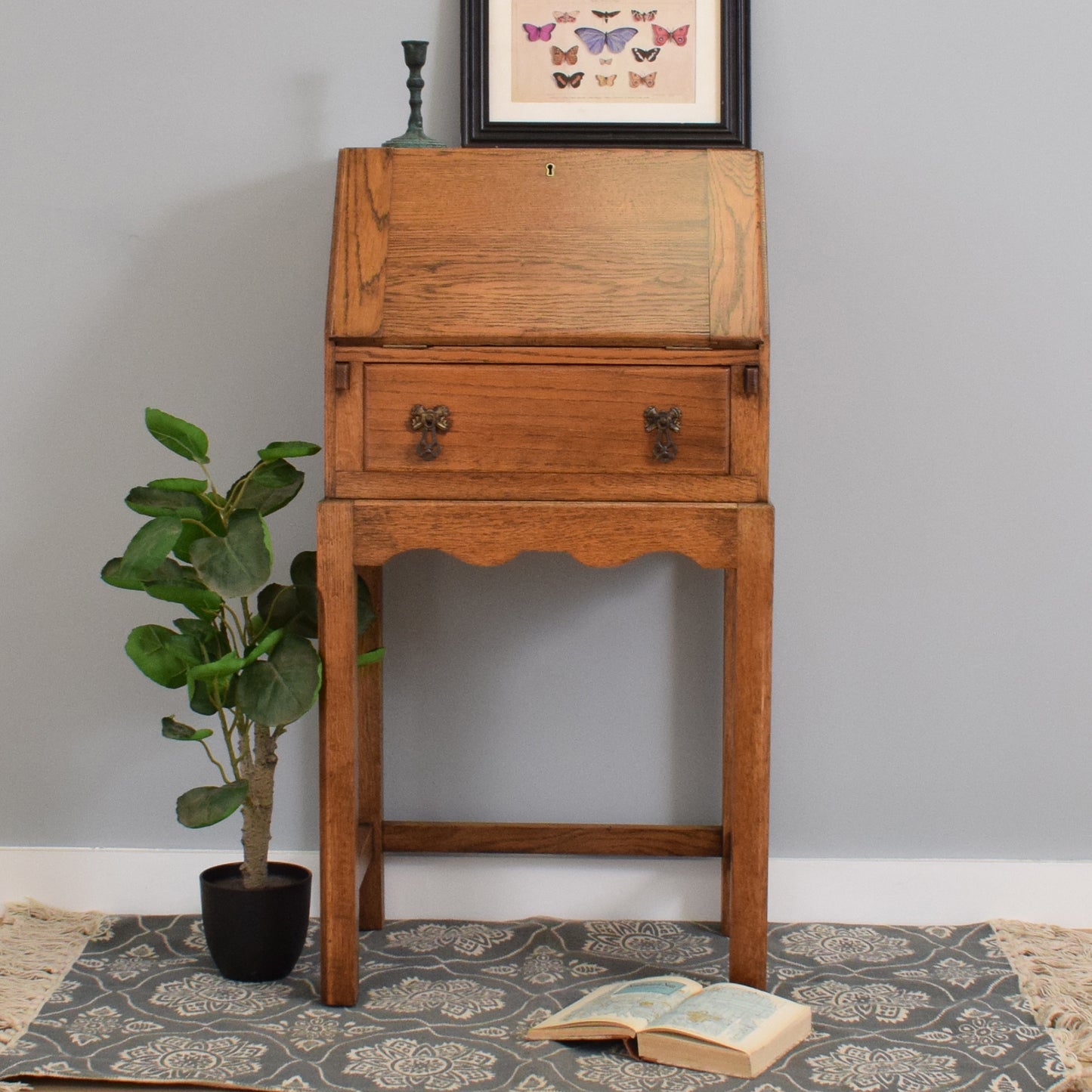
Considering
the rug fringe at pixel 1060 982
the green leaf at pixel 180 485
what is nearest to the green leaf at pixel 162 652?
the green leaf at pixel 180 485

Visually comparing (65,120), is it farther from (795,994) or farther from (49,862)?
(795,994)

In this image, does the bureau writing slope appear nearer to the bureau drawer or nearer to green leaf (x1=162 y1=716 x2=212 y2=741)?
the bureau drawer

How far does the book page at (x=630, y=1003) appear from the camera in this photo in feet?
5.44

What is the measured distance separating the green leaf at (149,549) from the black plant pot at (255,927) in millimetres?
510

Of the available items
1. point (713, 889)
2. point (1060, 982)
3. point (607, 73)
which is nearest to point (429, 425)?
point (607, 73)

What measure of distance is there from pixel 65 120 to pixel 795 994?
1.85m

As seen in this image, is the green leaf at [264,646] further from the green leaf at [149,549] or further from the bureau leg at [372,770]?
the bureau leg at [372,770]

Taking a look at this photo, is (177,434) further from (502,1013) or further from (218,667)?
(502,1013)

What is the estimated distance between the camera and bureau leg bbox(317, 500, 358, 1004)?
176 cm

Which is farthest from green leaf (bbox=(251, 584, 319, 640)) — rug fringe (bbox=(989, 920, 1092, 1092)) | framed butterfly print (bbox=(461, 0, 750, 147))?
rug fringe (bbox=(989, 920, 1092, 1092))

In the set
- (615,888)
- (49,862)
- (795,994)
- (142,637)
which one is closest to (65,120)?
(142,637)

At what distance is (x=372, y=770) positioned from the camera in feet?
6.94

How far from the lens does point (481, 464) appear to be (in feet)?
5.78

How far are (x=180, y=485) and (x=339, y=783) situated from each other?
0.47 m
